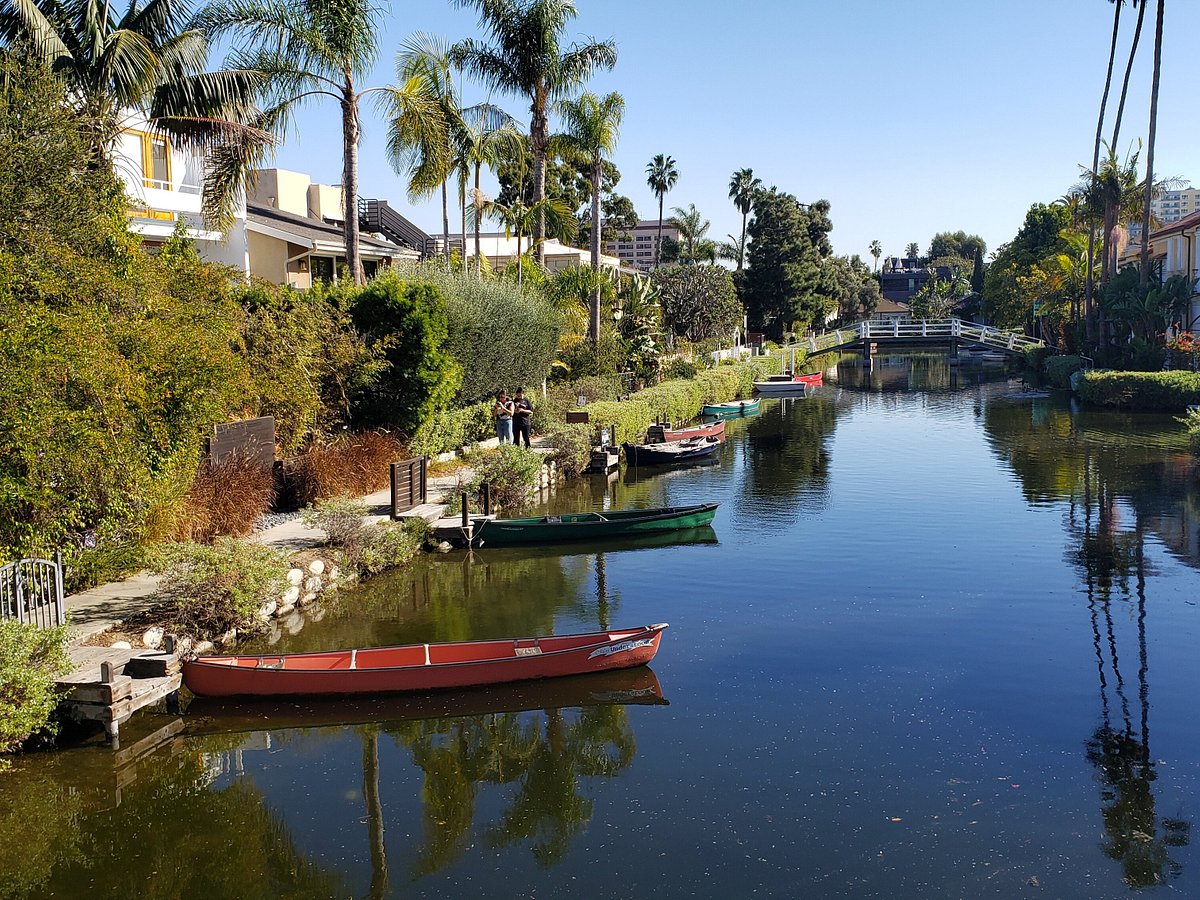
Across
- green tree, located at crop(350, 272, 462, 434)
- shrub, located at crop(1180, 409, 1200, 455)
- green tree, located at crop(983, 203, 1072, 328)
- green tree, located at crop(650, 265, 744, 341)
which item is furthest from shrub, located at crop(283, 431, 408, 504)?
green tree, located at crop(983, 203, 1072, 328)

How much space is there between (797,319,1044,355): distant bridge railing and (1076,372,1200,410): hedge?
29.0 m

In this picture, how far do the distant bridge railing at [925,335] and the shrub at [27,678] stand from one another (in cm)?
7185

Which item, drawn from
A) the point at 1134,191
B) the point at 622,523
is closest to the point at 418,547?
the point at 622,523

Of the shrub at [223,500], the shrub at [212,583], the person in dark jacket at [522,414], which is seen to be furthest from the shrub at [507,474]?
the shrub at [212,583]

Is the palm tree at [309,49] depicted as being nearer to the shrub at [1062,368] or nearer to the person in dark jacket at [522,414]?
the person in dark jacket at [522,414]

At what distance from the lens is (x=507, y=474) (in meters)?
25.5

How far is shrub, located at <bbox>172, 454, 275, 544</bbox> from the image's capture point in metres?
17.6

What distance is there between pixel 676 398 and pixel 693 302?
1908 cm

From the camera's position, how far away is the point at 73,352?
42.9 feet

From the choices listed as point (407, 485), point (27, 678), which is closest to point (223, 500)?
point (407, 485)

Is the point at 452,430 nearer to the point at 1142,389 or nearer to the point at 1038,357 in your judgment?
the point at 1142,389

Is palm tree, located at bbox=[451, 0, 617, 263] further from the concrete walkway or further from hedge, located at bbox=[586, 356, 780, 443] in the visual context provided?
the concrete walkway

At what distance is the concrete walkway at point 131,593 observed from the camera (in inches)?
553

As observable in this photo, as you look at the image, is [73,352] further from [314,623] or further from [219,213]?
[219,213]
